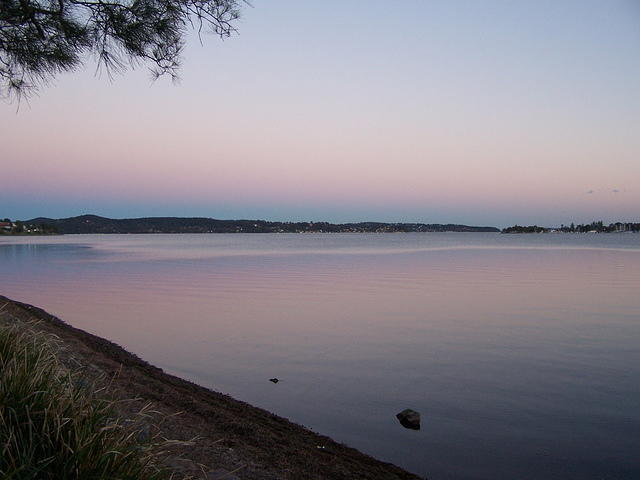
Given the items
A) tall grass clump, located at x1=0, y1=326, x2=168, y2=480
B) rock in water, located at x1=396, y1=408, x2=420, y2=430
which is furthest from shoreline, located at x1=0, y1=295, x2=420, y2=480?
rock in water, located at x1=396, y1=408, x2=420, y2=430

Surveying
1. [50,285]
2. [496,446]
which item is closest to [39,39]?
[496,446]

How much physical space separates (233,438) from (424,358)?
8.71 meters

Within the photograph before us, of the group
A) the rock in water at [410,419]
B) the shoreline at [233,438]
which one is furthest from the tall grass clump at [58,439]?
the rock in water at [410,419]

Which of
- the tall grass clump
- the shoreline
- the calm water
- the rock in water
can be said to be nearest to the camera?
the tall grass clump

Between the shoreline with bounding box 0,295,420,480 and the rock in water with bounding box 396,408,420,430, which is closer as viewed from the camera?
the shoreline with bounding box 0,295,420,480

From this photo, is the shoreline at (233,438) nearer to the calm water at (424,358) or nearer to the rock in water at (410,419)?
the calm water at (424,358)

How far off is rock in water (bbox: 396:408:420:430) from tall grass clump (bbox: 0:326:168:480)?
21.6 ft

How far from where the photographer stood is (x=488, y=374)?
13.6 meters

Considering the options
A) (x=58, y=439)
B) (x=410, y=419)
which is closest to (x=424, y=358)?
(x=410, y=419)

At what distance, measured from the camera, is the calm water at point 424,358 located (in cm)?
933

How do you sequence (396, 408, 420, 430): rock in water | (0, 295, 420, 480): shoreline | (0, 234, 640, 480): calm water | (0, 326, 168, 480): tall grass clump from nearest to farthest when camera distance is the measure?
(0, 326, 168, 480): tall grass clump < (0, 295, 420, 480): shoreline < (0, 234, 640, 480): calm water < (396, 408, 420, 430): rock in water

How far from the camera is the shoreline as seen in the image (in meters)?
6.39

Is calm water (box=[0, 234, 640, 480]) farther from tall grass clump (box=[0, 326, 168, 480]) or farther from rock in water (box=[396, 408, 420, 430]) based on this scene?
tall grass clump (box=[0, 326, 168, 480])

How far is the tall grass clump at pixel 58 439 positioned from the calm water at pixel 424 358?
5509 mm
